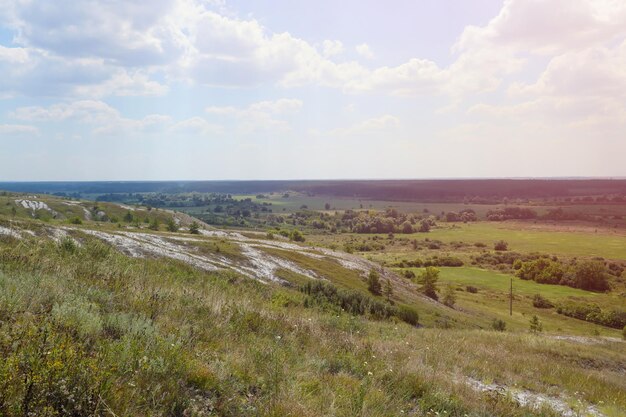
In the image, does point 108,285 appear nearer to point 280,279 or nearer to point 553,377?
point 553,377

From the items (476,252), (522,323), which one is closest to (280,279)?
(522,323)

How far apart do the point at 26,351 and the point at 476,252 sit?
595ft

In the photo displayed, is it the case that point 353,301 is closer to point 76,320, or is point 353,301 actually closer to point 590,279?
point 76,320

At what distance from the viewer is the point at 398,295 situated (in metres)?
53.3

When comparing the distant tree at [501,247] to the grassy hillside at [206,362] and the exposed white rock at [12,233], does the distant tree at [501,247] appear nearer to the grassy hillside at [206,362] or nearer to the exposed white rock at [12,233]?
the grassy hillside at [206,362]

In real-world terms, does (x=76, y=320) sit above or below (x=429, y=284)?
above

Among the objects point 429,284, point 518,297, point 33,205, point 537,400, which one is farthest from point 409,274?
point 33,205

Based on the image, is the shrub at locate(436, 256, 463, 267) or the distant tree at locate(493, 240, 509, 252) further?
the distant tree at locate(493, 240, 509, 252)

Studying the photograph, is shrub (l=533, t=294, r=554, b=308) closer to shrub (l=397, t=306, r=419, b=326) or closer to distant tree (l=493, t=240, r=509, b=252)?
shrub (l=397, t=306, r=419, b=326)

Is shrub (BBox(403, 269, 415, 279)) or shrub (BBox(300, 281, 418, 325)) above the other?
shrub (BBox(300, 281, 418, 325))

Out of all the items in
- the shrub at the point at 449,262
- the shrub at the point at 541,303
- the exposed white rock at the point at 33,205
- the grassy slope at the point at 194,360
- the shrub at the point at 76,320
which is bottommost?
the shrub at the point at 541,303

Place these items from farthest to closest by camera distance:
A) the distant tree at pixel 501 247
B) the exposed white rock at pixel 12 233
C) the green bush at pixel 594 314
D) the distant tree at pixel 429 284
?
1. the distant tree at pixel 501 247
2. the green bush at pixel 594 314
3. the distant tree at pixel 429 284
4. the exposed white rock at pixel 12 233

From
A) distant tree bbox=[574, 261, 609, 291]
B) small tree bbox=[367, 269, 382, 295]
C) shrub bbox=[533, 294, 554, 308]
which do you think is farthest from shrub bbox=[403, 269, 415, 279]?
distant tree bbox=[574, 261, 609, 291]

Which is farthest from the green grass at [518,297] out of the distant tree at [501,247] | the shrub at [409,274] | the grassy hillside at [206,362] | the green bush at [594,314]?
the grassy hillside at [206,362]
